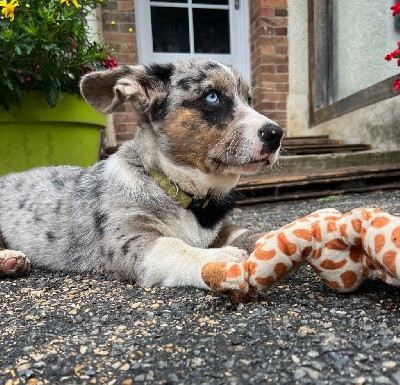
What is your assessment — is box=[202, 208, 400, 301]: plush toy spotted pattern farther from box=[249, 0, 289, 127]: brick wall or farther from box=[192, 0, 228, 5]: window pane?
box=[192, 0, 228, 5]: window pane

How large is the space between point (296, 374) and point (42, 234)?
66.1 inches

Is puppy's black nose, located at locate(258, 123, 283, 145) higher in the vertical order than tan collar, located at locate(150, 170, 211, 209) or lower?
higher

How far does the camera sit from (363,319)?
1.24m

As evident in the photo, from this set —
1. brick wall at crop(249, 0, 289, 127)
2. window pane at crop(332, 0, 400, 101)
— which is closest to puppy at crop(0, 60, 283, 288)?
window pane at crop(332, 0, 400, 101)

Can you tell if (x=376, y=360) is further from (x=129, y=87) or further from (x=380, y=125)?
(x=380, y=125)

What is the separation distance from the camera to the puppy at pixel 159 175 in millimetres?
1952

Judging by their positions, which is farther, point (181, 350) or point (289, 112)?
point (289, 112)

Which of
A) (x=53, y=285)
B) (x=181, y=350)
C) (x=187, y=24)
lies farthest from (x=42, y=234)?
(x=187, y=24)

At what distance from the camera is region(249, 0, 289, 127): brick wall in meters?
6.11

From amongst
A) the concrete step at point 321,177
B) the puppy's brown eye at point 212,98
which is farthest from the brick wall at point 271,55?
the puppy's brown eye at point 212,98

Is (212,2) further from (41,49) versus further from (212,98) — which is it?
(212,98)

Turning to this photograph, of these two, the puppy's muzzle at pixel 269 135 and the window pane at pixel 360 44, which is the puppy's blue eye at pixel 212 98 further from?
the window pane at pixel 360 44

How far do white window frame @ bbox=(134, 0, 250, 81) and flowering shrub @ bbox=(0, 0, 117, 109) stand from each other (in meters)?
2.65

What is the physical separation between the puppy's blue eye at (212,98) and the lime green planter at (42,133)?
1.91 m
